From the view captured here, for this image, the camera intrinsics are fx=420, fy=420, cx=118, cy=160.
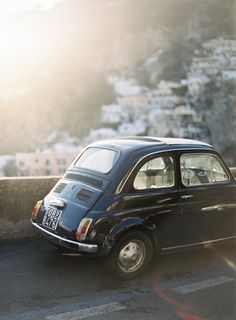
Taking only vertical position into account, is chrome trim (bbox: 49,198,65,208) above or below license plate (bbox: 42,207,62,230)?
above

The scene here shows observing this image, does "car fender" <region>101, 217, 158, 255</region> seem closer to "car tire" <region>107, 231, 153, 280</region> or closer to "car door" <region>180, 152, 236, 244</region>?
"car tire" <region>107, 231, 153, 280</region>

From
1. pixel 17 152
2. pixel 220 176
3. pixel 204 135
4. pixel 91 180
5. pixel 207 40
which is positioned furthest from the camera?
pixel 207 40

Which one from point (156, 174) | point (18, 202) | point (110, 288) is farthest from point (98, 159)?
point (18, 202)

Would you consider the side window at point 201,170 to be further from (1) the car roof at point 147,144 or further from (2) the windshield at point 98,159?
(2) the windshield at point 98,159

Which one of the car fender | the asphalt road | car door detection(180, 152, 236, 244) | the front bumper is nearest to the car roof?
car door detection(180, 152, 236, 244)

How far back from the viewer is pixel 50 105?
10406cm

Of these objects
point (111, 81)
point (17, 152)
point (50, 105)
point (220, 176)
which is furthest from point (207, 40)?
point (220, 176)

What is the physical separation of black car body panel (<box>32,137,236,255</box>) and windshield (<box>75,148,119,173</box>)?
55 mm

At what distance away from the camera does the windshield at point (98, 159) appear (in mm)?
5352

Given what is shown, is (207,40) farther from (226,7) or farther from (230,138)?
(230,138)

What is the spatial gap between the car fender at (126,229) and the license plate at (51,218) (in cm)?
74

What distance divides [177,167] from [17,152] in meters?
90.2

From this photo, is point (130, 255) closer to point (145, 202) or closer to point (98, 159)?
point (145, 202)

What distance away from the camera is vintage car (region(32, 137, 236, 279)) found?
4.83 metres
